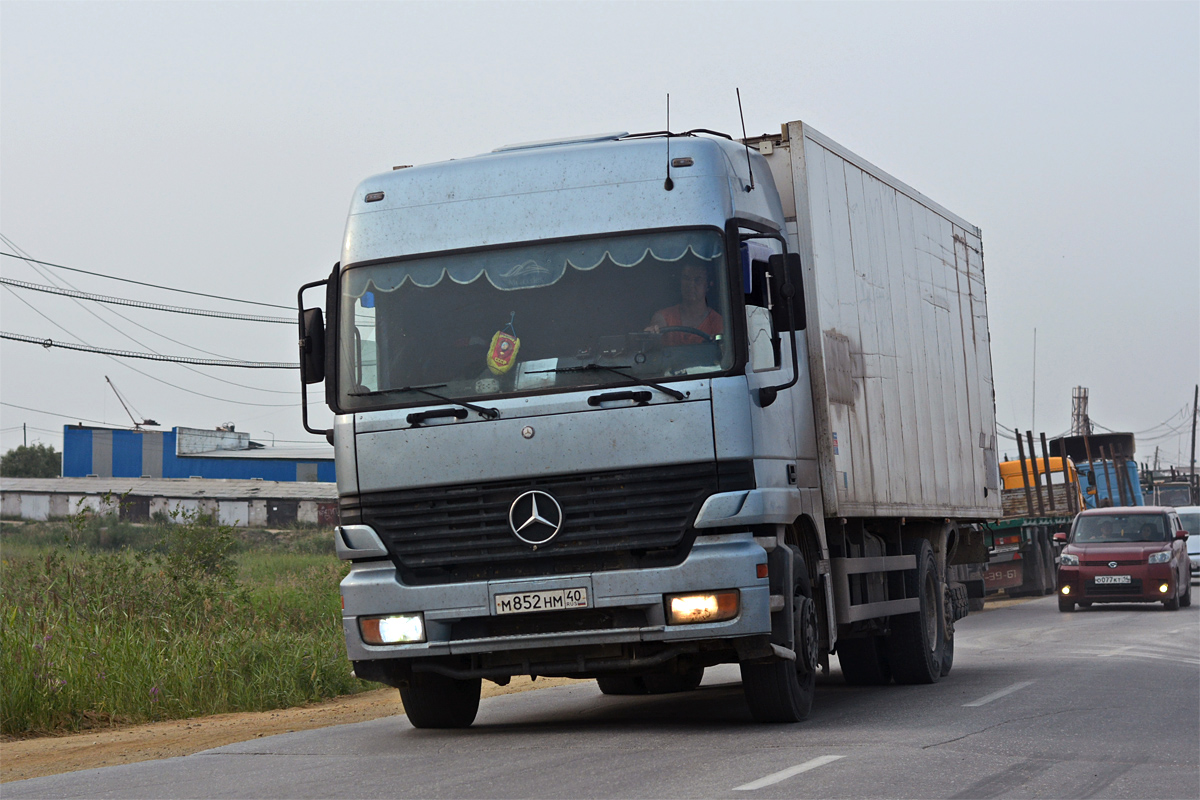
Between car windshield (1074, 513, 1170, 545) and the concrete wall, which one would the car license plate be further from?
the concrete wall

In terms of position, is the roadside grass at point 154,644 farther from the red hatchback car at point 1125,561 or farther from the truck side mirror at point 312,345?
the red hatchback car at point 1125,561

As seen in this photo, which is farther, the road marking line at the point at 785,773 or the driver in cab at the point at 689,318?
the driver in cab at the point at 689,318

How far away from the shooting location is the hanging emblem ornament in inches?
323

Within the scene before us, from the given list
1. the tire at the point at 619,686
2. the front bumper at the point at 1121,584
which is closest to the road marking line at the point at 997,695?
the tire at the point at 619,686

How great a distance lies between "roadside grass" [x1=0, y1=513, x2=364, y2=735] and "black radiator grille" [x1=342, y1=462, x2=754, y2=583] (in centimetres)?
466

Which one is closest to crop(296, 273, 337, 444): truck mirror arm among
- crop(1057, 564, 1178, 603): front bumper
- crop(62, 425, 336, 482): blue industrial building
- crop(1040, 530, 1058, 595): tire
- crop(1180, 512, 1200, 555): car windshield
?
crop(1057, 564, 1178, 603): front bumper

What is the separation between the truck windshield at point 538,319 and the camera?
806 cm

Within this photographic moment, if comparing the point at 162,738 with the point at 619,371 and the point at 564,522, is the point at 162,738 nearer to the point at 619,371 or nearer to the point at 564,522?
the point at 564,522

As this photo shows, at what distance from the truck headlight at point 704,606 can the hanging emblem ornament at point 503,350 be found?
1.61m

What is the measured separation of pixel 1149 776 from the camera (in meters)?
6.92

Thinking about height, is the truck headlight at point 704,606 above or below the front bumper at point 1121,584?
above

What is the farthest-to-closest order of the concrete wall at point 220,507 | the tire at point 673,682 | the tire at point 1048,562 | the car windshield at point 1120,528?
the concrete wall at point 220,507, the tire at point 1048,562, the car windshield at point 1120,528, the tire at point 673,682

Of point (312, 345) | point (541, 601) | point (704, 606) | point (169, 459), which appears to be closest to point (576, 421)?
point (541, 601)

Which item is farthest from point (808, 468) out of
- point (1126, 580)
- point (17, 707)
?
point (1126, 580)
